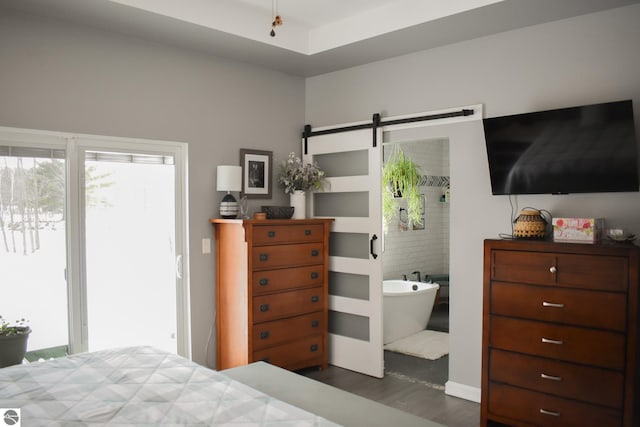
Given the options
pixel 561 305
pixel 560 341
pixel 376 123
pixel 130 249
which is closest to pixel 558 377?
pixel 560 341

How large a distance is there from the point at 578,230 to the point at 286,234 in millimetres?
2064

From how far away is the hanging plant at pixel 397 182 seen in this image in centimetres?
555

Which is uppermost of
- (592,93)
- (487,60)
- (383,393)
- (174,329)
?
(487,60)

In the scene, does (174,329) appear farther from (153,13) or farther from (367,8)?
(367,8)

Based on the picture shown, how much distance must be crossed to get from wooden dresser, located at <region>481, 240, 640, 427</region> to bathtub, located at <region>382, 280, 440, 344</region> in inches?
76.0

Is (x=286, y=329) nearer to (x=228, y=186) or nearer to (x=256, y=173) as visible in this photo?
(x=228, y=186)

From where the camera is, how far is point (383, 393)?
368 centimetres

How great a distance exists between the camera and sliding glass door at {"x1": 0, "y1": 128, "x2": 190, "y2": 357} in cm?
305

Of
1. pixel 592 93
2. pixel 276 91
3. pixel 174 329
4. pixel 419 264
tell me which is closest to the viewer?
pixel 592 93

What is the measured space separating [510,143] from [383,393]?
201 cm

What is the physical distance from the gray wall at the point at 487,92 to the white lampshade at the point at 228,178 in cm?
117

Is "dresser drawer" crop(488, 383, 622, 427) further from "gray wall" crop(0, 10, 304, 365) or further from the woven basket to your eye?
"gray wall" crop(0, 10, 304, 365)

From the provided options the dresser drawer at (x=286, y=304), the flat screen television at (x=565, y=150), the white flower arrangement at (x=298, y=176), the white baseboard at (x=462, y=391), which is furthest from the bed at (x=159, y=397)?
the white flower arrangement at (x=298, y=176)

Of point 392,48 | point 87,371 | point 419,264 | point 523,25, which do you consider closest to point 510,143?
point 523,25
